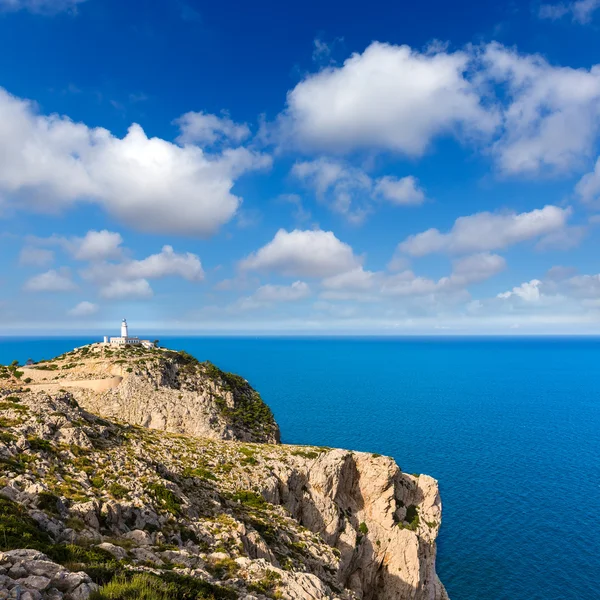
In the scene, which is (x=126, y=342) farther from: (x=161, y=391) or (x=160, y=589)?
(x=160, y=589)

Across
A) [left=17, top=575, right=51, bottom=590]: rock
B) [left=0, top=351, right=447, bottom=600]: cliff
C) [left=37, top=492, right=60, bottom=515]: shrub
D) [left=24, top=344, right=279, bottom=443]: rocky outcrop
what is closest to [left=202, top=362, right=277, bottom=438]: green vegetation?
[left=24, top=344, right=279, bottom=443]: rocky outcrop

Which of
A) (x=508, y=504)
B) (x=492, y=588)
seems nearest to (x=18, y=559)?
(x=492, y=588)

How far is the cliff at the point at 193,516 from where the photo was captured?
16.2 meters

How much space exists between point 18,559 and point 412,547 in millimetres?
43564

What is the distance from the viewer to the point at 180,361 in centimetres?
8369

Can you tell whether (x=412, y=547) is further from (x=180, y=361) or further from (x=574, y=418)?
(x=574, y=418)

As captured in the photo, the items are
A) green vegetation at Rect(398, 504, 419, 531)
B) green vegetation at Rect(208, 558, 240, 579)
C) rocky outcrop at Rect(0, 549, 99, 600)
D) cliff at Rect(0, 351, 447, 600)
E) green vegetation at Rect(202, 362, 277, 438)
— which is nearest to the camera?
rocky outcrop at Rect(0, 549, 99, 600)

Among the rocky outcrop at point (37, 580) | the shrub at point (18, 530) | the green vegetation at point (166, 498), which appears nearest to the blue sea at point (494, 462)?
the green vegetation at point (166, 498)

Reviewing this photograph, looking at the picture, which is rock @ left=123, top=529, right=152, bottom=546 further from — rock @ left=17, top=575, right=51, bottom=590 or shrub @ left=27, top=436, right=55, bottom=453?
shrub @ left=27, top=436, right=55, bottom=453

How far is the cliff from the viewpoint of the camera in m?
16.2

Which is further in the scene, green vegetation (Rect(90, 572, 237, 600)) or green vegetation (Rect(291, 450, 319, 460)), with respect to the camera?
green vegetation (Rect(291, 450, 319, 460))

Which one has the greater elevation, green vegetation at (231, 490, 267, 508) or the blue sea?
green vegetation at (231, 490, 267, 508)

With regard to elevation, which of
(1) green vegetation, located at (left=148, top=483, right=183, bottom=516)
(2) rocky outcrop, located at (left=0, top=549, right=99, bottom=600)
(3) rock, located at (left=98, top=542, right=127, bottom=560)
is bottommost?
Answer: (1) green vegetation, located at (left=148, top=483, right=183, bottom=516)

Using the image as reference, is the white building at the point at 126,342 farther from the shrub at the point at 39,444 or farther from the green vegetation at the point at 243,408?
the shrub at the point at 39,444
